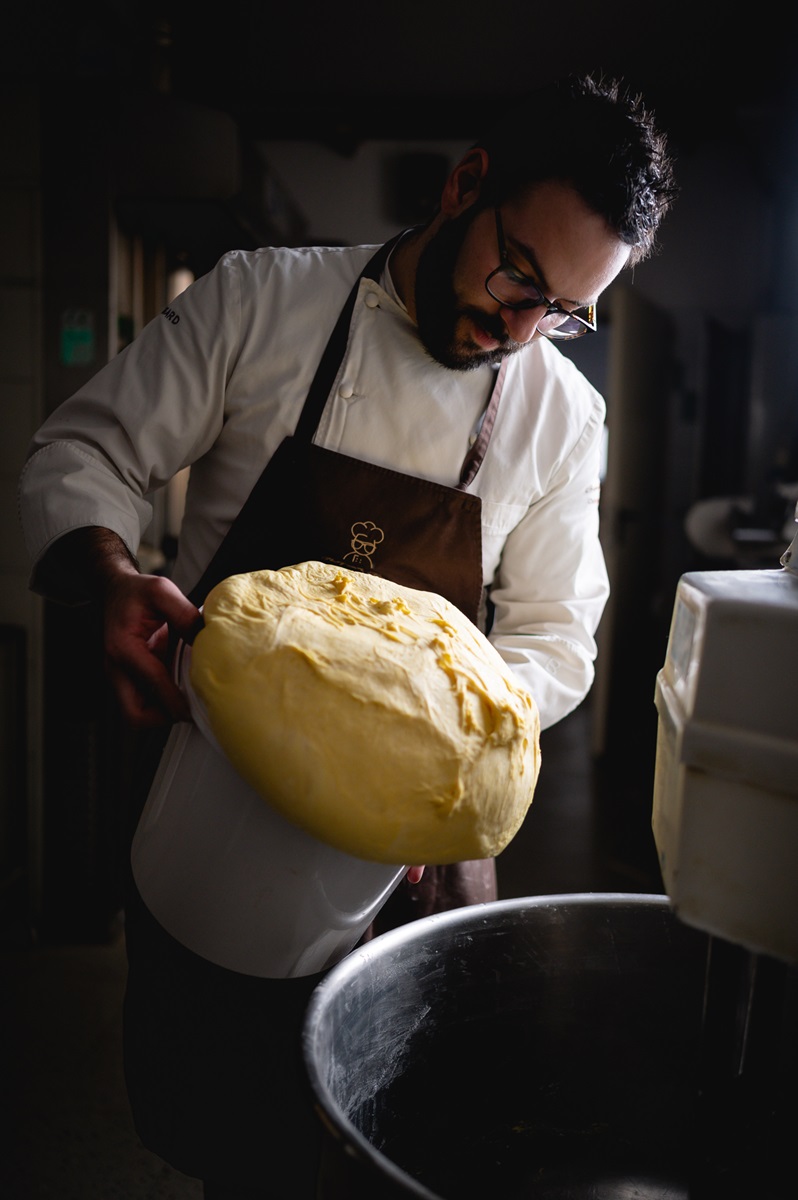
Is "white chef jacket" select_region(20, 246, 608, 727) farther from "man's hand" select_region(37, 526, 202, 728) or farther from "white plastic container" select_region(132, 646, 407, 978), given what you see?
"white plastic container" select_region(132, 646, 407, 978)

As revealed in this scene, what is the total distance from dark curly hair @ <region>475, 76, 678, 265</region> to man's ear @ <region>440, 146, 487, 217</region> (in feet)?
0.11

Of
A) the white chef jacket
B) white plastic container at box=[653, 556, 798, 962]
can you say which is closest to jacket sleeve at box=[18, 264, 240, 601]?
the white chef jacket

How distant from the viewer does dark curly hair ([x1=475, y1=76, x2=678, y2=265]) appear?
1.23m

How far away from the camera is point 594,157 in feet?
4.05

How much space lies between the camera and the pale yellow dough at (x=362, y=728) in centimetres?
79

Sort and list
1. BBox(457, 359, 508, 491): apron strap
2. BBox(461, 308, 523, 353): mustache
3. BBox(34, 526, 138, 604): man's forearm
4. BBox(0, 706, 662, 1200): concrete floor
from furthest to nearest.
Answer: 1. BBox(0, 706, 662, 1200): concrete floor
2. BBox(457, 359, 508, 491): apron strap
3. BBox(461, 308, 523, 353): mustache
4. BBox(34, 526, 138, 604): man's forearm

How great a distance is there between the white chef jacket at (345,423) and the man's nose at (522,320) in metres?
0.14

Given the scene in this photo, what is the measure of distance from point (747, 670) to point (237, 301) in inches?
41.9

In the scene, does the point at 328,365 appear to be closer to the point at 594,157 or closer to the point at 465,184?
the point at 465,184

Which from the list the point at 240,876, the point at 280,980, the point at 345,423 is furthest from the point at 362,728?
the point at 345,423

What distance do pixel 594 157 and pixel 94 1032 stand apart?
2.43 meters

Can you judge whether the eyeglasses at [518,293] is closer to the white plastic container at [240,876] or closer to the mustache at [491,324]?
the mustache at [491,324]

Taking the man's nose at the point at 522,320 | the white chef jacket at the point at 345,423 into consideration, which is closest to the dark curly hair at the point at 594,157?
the man's nose at the point at 522,320

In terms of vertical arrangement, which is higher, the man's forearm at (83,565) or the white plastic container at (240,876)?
the man's forearm at (83,565)
